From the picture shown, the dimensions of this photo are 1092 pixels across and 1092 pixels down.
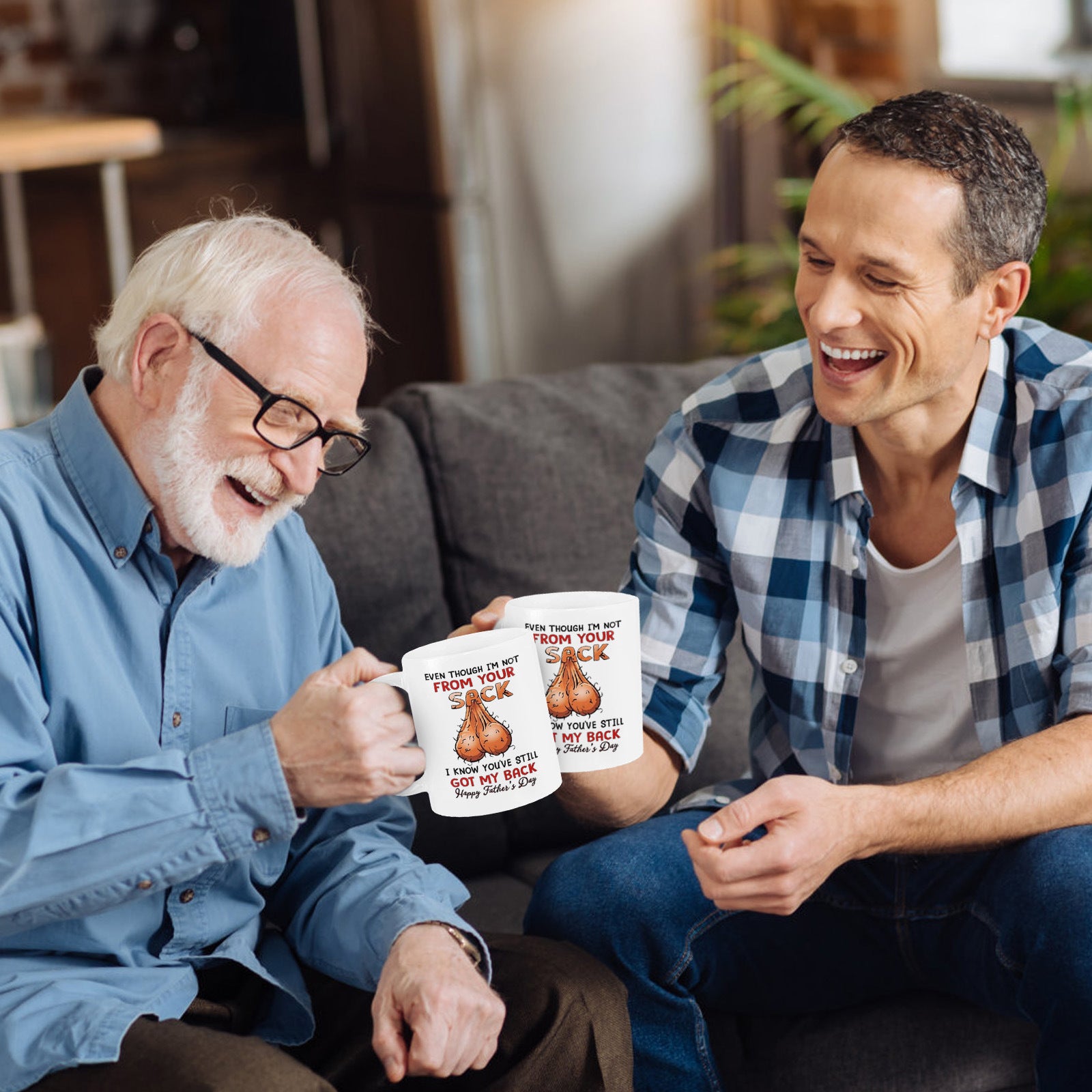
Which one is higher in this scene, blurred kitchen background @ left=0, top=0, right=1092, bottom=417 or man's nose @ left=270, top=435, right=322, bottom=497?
blurred kitchen background @ left=0, top=0, right=1092, bottom=417

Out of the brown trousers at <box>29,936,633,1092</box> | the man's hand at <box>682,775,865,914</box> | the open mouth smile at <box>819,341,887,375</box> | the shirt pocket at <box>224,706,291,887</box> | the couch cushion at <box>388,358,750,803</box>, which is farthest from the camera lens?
the couch cushion at <box>388,358,750,803</box>

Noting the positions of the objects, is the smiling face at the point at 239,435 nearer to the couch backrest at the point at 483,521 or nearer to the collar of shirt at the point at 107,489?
the collar of shirt at the point at 107,489

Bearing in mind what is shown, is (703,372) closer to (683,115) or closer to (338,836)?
(338,836)

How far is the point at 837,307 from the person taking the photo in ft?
4.69

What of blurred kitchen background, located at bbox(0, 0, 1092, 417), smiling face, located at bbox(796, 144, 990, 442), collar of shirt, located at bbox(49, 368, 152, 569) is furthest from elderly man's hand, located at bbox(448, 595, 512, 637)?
blurred kitchen background, located at bbox(0, 0, 1092, 417)

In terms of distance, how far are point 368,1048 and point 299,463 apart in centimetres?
53

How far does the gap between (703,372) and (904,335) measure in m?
0.72

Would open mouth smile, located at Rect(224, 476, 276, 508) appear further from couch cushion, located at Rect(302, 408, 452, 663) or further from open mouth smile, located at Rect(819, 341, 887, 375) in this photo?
open mouth smile, located at Rect(819, 341, 887, 375)

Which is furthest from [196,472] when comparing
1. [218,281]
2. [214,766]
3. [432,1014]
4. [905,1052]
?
[905,1052]

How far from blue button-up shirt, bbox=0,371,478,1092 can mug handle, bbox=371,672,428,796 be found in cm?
10

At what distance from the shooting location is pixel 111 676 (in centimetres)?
126

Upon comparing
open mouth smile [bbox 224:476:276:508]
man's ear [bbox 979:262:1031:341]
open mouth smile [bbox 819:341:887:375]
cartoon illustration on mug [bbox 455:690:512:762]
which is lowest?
cartoon illustration on mug [bbox 455:690:512:762]

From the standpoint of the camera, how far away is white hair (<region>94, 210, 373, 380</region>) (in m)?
1.30

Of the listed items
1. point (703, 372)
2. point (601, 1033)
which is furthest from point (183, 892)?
point (703, 372)
